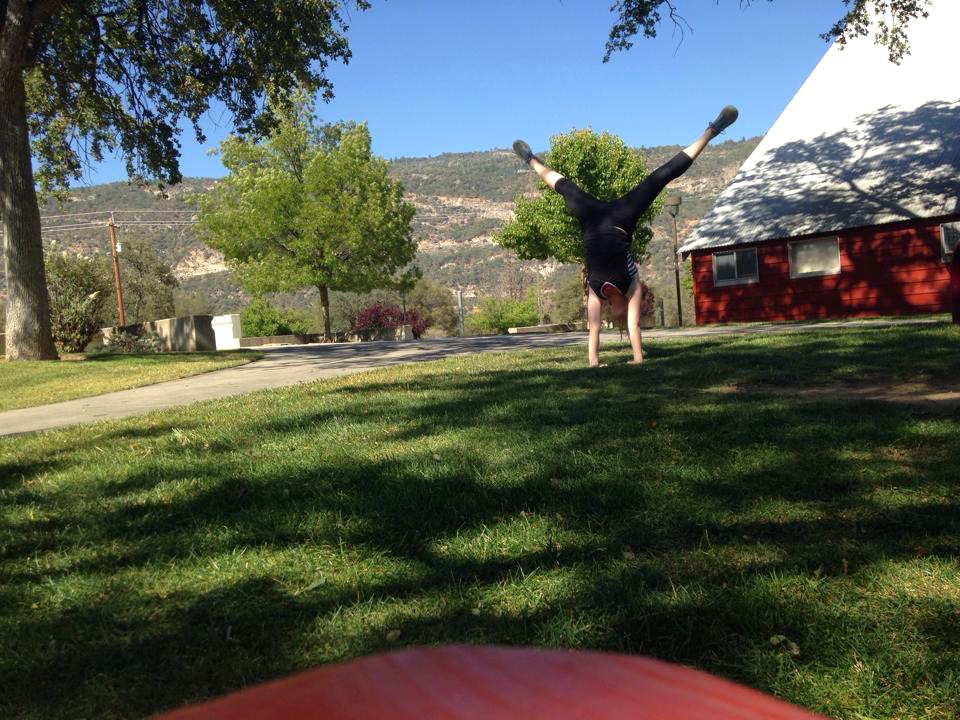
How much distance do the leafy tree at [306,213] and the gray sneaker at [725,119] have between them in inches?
1235

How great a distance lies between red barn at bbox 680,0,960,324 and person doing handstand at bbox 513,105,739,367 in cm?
1529

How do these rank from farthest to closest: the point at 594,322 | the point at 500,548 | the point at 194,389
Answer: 1. the point at 194,389
2. the point at 594,322
3. the point at 500,548

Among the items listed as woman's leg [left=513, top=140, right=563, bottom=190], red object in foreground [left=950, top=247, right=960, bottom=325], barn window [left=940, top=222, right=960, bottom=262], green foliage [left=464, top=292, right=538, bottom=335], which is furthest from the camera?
green foliage [left=464, top=292, right=538, bottom=335]

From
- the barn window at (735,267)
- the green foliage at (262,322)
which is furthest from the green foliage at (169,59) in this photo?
the green foliage at (262,322)

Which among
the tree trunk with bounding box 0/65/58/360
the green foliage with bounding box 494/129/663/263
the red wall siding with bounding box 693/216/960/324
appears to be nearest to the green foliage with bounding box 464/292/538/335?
the green foliage with bounding box 494/129/663/263

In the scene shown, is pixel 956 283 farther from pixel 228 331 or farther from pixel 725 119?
pixel 228 331

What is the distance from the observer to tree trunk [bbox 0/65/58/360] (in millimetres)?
15258

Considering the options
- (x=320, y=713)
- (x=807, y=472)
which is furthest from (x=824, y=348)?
(x=320, y=713)

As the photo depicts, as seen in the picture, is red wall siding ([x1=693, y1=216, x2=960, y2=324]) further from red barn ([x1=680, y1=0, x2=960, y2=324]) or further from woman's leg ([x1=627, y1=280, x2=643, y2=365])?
woman's leg ([x1=627, y1=280, x2=643, y2=365])

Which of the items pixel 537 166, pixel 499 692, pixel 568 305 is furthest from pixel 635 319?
pixel 568 305

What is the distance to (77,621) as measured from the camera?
2.68 m

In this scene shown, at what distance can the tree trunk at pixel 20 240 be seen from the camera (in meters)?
15.3

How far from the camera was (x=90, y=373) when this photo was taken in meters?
13.3

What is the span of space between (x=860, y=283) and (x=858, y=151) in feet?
13.3
